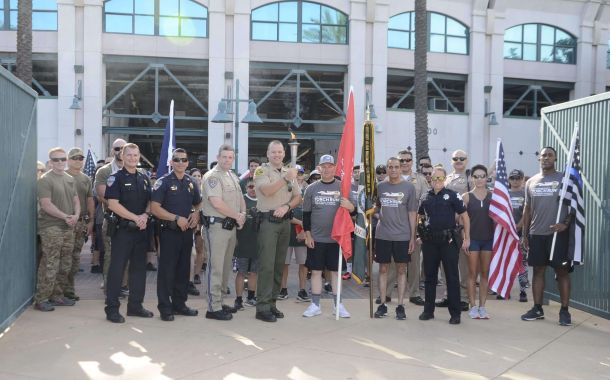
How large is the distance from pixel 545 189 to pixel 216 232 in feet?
13.9

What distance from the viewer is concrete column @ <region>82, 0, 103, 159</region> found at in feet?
77.0

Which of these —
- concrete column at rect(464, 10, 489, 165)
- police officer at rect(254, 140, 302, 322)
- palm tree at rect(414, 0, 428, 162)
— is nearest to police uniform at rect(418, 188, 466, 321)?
police officer at rect(254, 140, 302, 322)

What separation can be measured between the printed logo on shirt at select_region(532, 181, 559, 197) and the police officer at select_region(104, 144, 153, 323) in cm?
497

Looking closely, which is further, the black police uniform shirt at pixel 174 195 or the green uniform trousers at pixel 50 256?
the green uniform trousers at pixel 50 256

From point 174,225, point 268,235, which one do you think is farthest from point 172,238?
point 268,235

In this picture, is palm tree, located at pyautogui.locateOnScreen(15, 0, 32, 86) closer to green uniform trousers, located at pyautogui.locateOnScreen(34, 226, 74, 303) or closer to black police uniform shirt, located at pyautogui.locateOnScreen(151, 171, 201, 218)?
green uniform trousers, located at pyautogui.locateOnScreen(34, 226, 74, 303)

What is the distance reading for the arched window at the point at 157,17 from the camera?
78.7ft

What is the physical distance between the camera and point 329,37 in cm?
2519

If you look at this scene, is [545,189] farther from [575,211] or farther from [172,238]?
[172,238]

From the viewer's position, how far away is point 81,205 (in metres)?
8.86

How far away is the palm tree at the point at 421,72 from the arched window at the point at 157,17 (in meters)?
8.75

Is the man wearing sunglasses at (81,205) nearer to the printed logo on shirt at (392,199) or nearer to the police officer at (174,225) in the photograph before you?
the police officer at (174,225)

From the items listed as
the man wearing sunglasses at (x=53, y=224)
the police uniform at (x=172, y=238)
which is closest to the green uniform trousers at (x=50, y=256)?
the man wearing sunglasses at (x=53, y=224)

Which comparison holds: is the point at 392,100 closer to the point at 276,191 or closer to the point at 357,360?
the point at 276,191
